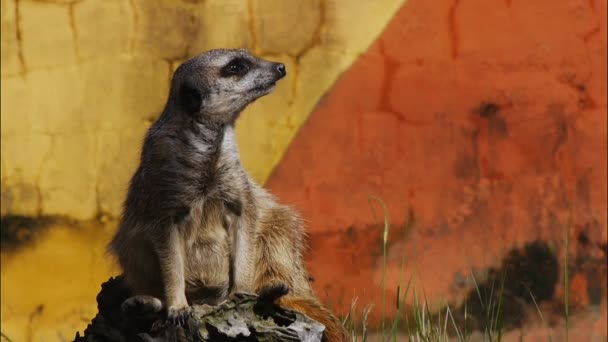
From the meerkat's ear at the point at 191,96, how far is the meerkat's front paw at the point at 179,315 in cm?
53

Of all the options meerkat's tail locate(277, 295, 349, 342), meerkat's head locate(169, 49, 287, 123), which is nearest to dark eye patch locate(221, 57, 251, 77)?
meerkat's head locate(169, 49, 287, 123)

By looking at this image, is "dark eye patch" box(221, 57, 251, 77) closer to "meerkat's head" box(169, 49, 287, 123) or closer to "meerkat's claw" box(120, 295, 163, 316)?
"meerkat's head" box(169, 49, 287, 123)

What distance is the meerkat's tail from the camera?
3.16 meters

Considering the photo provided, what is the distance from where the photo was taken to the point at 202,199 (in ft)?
10.7

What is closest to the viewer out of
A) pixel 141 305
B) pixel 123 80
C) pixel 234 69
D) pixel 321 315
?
pixel 141 305

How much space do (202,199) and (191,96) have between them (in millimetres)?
261

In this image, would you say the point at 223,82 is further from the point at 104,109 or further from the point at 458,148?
the point at 458,148

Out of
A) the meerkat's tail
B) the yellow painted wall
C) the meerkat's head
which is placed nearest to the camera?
the meerkat's tail

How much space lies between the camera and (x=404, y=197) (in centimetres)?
468

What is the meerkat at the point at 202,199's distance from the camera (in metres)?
3.23

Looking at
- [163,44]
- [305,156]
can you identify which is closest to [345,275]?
[305,156]

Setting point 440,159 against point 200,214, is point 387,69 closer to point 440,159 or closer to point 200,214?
point 440,159

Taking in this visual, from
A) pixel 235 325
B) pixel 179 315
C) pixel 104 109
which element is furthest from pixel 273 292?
pixel 104 109

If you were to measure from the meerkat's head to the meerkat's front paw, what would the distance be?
0.52 m
